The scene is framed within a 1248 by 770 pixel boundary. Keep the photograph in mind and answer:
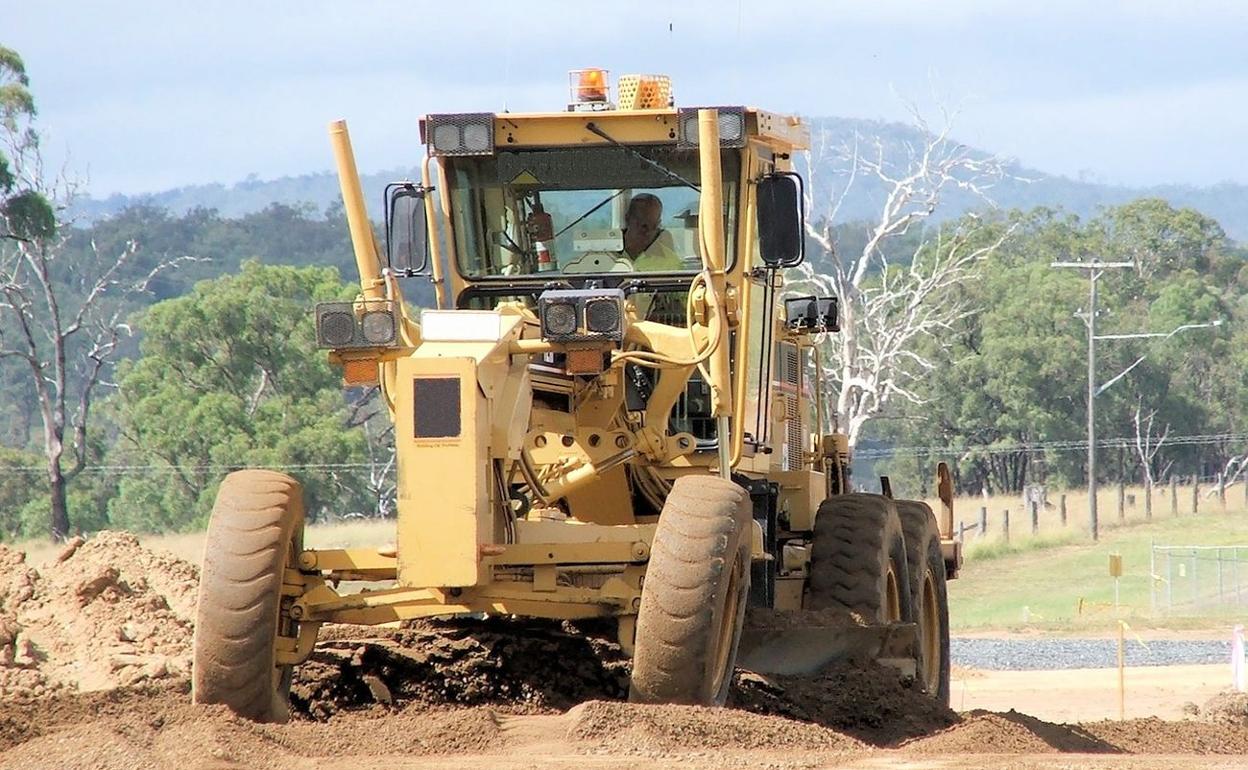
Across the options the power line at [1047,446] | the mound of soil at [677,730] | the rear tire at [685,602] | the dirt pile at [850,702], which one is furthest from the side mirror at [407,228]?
the power line at [1047,446]

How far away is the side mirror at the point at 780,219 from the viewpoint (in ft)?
39.0

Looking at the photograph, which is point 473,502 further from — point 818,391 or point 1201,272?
point 1201,272

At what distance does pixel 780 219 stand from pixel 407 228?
220 centimetres

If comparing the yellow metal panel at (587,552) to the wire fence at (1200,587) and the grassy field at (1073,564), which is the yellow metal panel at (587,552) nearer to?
the grassy field at (1073,564)

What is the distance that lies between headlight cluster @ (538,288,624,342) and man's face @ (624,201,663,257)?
6.06 feet

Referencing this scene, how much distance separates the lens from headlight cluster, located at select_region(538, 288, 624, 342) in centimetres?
1059

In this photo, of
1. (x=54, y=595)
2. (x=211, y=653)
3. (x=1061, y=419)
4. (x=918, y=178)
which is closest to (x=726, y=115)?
(x=211, y=653)

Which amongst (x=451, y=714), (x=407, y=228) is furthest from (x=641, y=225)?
(x=451, y=714)

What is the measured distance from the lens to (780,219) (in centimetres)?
1189

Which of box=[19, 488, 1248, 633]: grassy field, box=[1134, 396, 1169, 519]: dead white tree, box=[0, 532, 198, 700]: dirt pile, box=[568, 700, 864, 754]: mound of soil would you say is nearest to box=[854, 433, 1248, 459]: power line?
box=[1134, 396, 1169, 519]: dead white tree

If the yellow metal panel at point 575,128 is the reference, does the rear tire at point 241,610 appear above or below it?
below

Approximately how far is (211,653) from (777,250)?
385 cm

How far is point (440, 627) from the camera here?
1219 cm

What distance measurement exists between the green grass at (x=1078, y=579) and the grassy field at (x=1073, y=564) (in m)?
0.02
